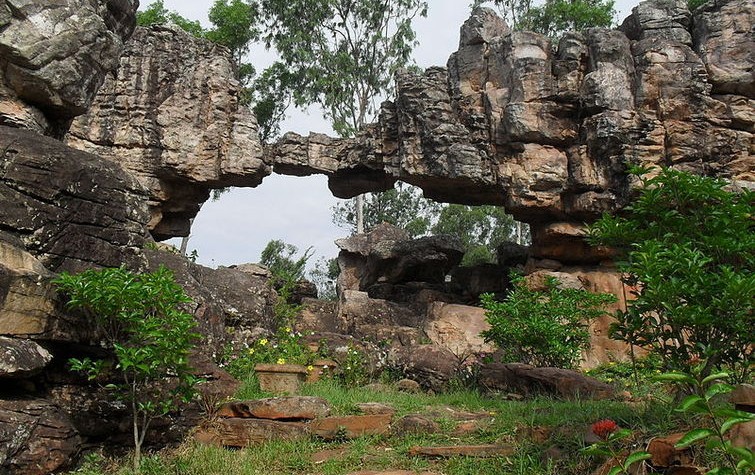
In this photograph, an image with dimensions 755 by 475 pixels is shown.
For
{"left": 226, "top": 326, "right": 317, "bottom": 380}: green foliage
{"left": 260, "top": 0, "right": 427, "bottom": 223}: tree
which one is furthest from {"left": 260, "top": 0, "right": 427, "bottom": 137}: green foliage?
{"left": 226, "top": 326, "right": 317, "bottom": 380}: green foliage

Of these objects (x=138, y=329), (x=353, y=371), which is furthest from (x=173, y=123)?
(x=138, y=329)

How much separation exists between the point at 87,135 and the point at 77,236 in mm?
8667

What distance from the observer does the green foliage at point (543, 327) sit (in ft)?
27.2

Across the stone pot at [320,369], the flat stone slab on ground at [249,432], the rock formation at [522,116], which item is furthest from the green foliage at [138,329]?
the rock formation at [522,116]

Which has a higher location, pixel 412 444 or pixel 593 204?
pixel 593 204

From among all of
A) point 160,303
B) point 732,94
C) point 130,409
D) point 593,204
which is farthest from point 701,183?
point 732,94

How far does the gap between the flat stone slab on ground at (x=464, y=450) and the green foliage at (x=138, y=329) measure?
198 cm

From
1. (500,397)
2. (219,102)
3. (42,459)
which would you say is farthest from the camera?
(219,102)

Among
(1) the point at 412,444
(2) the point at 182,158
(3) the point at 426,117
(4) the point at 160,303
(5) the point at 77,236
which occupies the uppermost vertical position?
(3) the point at 426,117

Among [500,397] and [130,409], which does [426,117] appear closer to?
[500,397]

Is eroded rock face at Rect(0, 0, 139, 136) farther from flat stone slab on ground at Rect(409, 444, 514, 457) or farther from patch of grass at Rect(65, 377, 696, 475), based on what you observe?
flat stone slab on ground at Rect(409, 444, 514, 457)

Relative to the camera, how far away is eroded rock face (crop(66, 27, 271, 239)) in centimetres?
1324

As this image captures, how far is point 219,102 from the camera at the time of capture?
14.0 metres

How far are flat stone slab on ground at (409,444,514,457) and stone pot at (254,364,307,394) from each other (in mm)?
2532
